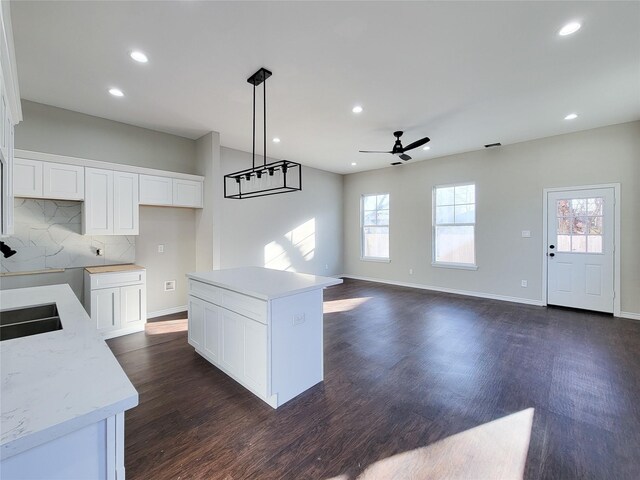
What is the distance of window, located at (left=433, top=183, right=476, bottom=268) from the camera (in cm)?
589

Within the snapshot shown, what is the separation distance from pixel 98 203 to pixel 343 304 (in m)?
4.02

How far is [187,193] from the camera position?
14.9 feet

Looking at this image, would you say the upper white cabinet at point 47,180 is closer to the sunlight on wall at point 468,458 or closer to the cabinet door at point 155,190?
the cabinet door at point 155,190

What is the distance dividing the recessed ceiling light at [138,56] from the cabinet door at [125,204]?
1799mm

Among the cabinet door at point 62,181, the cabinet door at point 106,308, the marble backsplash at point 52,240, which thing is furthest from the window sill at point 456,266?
the cabinet door at point 62,181

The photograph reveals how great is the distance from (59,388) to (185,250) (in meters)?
4.20

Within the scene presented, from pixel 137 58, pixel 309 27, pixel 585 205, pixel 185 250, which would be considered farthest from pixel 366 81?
pixel 585 205

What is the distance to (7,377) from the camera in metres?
0.98

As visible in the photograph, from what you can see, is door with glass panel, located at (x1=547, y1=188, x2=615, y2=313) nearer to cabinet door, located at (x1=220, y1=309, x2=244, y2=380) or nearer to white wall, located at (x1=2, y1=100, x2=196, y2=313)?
cabinet door, located at (x1=220, y1=309, x2=244, y2=380)

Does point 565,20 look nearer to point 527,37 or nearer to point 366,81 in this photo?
point 527,37

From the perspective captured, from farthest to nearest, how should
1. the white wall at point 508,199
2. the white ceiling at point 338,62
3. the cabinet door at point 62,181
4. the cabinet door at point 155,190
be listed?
the white wall at point 508,199 < the cabinet door at point 155,190 < the cabinet door at point 62,181 < the white ceiling at point 338,62

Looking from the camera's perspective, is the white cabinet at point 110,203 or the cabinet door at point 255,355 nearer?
the cabinet door at point 255,355

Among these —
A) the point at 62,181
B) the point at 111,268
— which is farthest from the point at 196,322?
the point at 62,181

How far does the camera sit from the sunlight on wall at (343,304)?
4.97 meters
